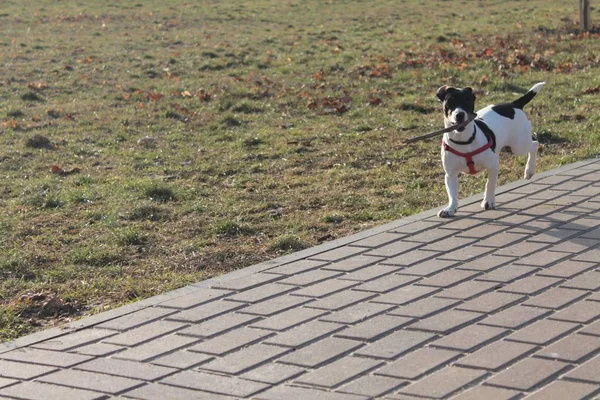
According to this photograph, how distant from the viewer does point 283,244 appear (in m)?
6.56

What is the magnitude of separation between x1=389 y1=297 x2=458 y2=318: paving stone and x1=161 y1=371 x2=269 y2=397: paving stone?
1.10 metres

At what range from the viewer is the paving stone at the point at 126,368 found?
14.6 ft

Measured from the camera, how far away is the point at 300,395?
4.15 metres

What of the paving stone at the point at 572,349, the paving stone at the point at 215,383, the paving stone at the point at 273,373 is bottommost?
the paving stone at the point at 572,349

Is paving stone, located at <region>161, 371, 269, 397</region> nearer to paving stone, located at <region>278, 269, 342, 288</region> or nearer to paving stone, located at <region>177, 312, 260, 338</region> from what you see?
paving stone, located at <region>177, 312, 260, 338</region>

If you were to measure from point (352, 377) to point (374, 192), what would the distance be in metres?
3.79

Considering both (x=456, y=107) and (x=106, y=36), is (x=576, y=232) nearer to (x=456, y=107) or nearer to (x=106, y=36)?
(x=456, y=107)

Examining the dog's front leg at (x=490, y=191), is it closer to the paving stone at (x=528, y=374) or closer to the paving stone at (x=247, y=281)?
the paving stone at (x=247, y=281)

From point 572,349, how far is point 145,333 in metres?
2.07

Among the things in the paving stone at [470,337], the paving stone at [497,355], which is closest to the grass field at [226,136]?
the paving stone at [470,337]

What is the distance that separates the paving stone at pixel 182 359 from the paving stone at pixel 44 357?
0.36 m

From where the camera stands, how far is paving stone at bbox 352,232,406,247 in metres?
6.46

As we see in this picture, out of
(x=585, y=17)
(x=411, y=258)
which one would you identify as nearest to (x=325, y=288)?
(x=411, y=258)

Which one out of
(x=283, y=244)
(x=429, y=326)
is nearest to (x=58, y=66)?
(x=283, y=244)
